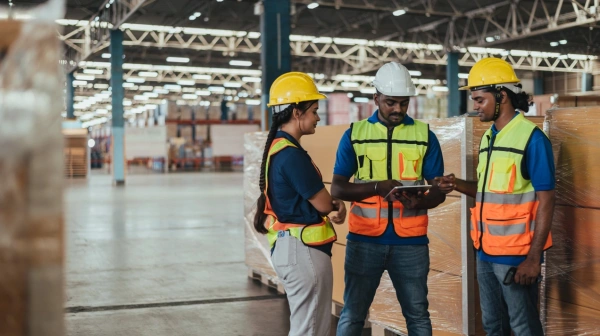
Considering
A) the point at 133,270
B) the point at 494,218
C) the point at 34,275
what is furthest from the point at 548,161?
the point at 133,270

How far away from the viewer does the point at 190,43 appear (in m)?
23.9

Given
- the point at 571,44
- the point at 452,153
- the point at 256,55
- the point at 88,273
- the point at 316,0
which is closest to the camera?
the point at 452,153

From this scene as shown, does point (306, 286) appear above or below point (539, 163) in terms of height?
below

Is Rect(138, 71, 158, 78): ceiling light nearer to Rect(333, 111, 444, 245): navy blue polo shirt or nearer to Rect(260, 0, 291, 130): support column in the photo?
Rect(260, 0, 291, 130): support column

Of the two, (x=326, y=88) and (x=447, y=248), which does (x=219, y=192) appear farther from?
(x=326, y=88)

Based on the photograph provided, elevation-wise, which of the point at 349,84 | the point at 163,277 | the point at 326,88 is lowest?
the point at 163,277

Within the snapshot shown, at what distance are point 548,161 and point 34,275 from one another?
223cm

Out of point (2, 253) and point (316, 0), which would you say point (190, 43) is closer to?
point (316, 0)

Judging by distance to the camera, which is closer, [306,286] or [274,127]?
[306,286]

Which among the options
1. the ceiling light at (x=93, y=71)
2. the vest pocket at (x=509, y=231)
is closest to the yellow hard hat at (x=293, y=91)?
the vest pocket at (x=509, y=231)

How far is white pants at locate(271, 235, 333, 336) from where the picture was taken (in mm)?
2834

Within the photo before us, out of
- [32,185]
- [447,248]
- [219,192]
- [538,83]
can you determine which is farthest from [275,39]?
[538,83]

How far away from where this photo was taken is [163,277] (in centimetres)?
706

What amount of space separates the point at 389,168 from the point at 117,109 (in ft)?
66.7
